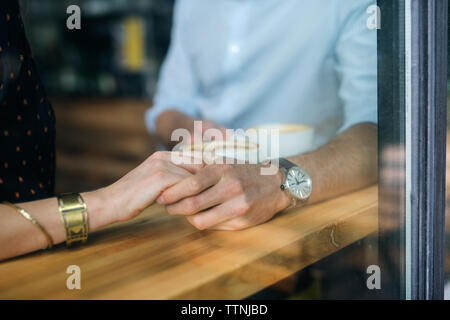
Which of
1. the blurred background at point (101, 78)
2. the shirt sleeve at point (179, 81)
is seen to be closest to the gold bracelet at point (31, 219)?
the shirt sleeve at point (179, 81)

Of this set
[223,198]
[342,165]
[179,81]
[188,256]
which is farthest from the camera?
[179,81]

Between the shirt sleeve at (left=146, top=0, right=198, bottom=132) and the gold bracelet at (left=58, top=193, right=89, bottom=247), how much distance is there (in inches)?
42.0

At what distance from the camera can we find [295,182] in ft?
2.73

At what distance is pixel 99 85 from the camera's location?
Answer: 145 inches

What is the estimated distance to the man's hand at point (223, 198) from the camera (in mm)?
738

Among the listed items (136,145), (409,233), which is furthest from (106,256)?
(136,145)

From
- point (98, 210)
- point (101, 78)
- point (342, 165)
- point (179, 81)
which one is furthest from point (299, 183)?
Result: point (101, 78)

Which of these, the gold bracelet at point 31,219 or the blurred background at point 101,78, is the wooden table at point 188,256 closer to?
the gold bracelet at point 31,219

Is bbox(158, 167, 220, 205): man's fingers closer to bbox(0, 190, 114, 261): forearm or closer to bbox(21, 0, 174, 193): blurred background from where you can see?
bbox(0, 190, 114, 261): forearm

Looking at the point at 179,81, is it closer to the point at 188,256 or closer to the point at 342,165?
the point at 342,165

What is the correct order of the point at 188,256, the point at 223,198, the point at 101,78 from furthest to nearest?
1. the point at 101,78
2. the point at 223,198
3. the point at 188,256

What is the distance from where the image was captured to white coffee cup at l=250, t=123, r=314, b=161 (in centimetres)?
89

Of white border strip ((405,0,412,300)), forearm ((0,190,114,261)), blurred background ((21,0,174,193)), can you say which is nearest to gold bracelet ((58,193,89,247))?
forearm ((0,190,114,261))

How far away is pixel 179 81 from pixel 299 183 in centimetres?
110
